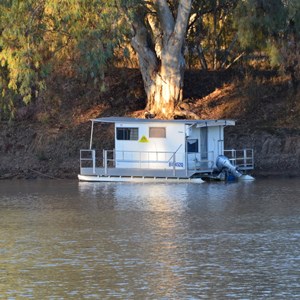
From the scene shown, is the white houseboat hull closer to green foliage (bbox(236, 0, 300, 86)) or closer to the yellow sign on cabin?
the yellow sign on cabin

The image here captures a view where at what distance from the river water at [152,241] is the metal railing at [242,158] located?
2514 mm

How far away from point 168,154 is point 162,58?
6.40 meters

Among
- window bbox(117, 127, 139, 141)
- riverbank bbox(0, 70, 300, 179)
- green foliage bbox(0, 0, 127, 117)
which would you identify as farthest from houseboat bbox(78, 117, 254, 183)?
green foliage bbox(0, 0, 127, 117)

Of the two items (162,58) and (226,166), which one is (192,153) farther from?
(162,58)

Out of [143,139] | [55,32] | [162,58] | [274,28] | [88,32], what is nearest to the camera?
[88,32]

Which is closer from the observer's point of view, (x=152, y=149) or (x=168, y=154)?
(x=168, y=154)

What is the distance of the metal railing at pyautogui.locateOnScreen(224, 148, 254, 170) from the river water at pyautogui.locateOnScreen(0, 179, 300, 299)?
2.51m

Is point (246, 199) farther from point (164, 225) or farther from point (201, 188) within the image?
point (164, 225)

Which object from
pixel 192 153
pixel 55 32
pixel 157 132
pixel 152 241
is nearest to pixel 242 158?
pixel 192 153

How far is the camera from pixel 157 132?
4422cm

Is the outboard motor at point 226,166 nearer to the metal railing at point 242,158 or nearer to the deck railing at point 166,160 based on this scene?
the deck railing at point 166,160

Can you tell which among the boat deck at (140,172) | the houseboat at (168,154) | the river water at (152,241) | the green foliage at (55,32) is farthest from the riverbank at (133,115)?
the river water at (152,241)

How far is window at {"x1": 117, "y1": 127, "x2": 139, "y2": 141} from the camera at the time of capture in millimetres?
44625

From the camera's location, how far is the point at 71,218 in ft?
111
